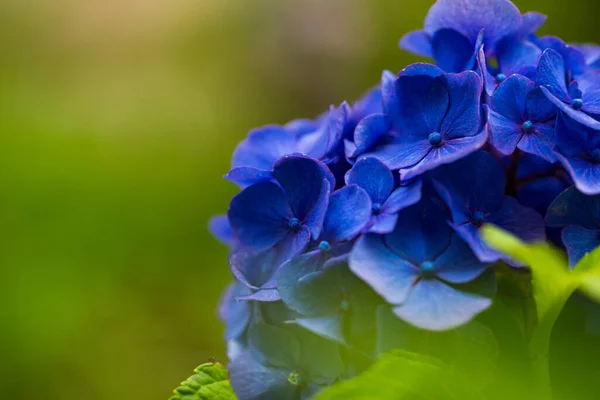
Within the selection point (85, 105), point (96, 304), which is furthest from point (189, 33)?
point (96, 304)

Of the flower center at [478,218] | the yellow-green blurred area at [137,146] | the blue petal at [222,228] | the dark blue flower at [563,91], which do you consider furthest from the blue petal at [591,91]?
the yellow-green blurred area at [137,146]

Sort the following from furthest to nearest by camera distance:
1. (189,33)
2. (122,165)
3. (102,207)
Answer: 1. (189,33)
2. (122,165)
3. (102,207)

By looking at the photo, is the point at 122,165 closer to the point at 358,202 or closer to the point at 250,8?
the point at 250,8

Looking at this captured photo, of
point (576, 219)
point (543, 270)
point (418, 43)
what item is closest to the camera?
point (543, 270)

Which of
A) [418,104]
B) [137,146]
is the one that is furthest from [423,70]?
[137,146]

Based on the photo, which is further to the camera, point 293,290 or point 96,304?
point 96,304

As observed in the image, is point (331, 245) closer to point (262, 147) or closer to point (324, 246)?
point (324, 246)
